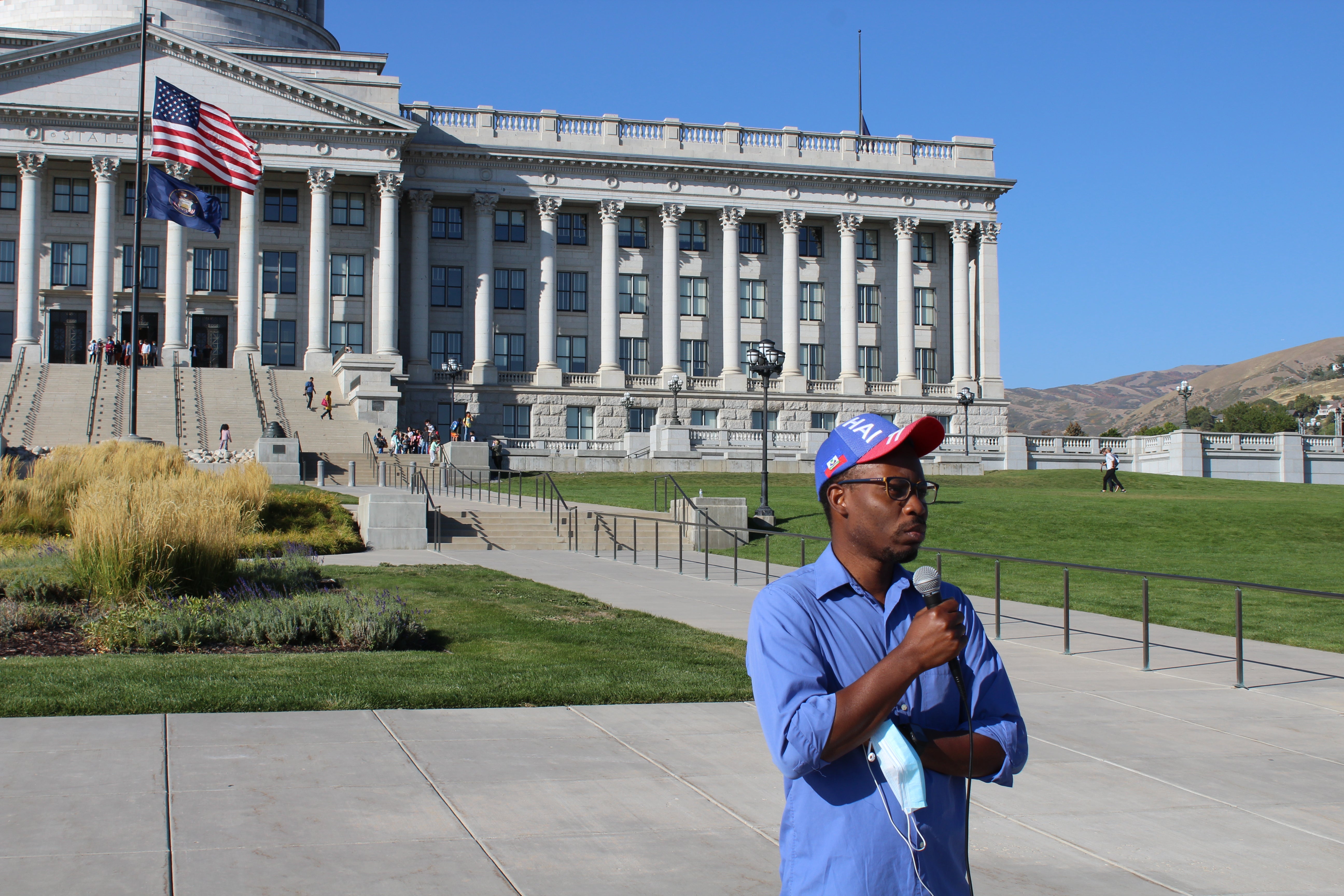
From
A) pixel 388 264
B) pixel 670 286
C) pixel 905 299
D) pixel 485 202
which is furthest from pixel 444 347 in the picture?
pixel 905 299

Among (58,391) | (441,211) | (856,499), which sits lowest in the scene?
(856,499)

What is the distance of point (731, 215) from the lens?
A: 234 ft

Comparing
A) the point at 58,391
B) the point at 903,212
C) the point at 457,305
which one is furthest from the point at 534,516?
the point at 903,212

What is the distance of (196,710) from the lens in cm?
912

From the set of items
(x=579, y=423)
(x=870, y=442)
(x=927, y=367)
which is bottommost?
(x=870, y=442)

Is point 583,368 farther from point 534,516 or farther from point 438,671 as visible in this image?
point 438,671

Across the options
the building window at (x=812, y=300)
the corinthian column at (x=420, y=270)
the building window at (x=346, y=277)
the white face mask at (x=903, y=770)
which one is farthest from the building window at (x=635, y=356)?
the white face mask at (x=903, y=770)

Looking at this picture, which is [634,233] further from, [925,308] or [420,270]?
[925,308]

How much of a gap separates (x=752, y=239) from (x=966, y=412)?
59.8 feet

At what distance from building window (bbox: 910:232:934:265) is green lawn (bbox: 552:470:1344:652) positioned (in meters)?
29.8

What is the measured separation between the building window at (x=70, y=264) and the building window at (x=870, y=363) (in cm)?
4274

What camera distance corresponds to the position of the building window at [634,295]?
71875mm

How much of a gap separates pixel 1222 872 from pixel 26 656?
10.0 metres

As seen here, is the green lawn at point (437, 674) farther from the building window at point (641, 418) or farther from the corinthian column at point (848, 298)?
the corinthian column at point (848, 298)
